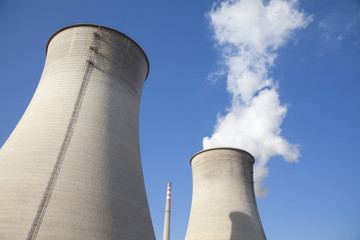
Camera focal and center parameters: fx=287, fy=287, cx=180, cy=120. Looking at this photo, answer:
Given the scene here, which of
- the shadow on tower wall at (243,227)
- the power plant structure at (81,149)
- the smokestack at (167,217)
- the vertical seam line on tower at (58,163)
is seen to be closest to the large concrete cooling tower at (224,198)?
the shadow on tower wall at (243,227)

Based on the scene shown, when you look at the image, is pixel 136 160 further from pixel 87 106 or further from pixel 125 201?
pixel 87 106

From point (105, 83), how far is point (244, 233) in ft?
27.9

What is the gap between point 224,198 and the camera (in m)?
12.6

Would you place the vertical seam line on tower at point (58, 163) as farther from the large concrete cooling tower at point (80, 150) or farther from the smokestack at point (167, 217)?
the smokestack at point (167, 217)

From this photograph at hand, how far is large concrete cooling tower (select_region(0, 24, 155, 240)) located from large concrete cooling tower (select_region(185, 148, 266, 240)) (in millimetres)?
6128

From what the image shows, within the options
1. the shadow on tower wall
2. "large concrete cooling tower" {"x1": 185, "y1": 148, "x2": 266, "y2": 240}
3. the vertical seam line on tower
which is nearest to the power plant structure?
the vertical seam line on tower

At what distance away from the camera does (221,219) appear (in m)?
12.3

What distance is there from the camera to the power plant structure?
208 inches

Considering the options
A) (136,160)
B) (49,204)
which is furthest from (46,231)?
(136,160)

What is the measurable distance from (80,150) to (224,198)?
26.3 feet

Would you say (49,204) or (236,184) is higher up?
(236,184)

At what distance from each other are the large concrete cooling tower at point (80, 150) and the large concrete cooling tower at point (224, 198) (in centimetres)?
613

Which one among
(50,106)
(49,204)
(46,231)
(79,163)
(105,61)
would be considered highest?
(105,61)

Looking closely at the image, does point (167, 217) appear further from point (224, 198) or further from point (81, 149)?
point (81, 149)
